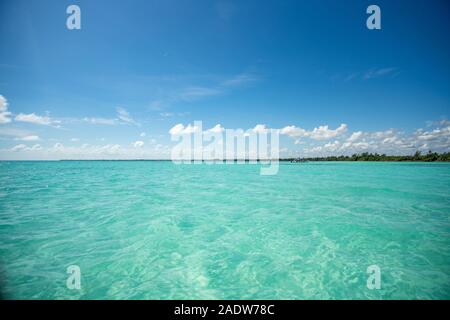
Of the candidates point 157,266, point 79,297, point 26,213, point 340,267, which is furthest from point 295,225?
point 26,213

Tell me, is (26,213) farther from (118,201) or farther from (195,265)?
(195,265)

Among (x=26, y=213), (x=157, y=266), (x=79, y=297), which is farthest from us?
(x=26, y=213)

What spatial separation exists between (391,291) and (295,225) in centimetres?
402

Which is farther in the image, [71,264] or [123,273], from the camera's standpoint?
[71,264]

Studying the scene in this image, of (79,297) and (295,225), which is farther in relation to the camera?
(295,225)

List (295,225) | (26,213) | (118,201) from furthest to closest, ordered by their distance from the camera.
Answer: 1. (118,201)
2. (26,213)
3. (295,225)
